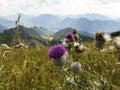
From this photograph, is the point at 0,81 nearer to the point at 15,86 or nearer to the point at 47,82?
the point at 15,86

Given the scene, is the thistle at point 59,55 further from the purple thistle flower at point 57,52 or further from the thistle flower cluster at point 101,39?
the thistle flower cluster at point 101,39

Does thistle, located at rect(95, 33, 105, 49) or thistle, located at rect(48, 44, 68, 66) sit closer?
thistle, located at rect(48, 44, 68, 66)

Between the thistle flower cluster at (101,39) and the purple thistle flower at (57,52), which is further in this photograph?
the thistle flower cluster at (101,39)

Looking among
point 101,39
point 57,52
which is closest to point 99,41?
point 101,39

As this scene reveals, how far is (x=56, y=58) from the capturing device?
2600 mm

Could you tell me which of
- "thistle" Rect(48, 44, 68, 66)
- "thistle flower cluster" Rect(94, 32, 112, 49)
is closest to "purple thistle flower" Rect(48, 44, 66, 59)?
"thistle" Rect(48, 44, 68, 66)

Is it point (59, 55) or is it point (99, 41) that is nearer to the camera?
point (59, 55)

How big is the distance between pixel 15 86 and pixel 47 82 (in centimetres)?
50

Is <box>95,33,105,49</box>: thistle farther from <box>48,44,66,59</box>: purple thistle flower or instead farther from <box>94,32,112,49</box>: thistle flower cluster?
<box>48,44,66,59</box>: purple thistle flower

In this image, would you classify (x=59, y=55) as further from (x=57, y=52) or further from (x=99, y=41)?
(x=99, y=41)

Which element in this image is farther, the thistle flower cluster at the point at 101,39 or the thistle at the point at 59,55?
the thistle flower cluster at the point at 101,39

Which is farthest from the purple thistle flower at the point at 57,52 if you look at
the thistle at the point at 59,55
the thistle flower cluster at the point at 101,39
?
the thistle flower cluster at the point at 101,39

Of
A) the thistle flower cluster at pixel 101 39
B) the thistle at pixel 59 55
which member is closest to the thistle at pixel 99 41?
the thistle flower cluster at pixel 101 39

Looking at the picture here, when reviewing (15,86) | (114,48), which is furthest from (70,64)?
(15,86)
